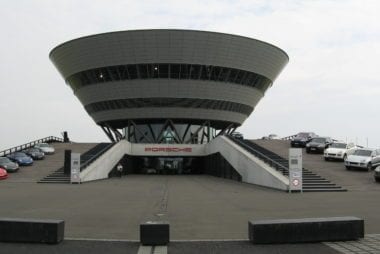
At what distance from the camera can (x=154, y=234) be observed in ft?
30.0

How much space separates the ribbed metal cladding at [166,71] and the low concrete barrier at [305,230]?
2228 inches

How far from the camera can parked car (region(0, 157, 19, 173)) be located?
3969 centimetres

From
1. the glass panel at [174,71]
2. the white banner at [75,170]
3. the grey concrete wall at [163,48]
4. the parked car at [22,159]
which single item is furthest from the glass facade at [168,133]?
the white banner at [75,170]

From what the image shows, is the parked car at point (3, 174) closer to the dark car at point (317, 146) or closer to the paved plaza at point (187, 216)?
the paved plaza at point (187, 216)

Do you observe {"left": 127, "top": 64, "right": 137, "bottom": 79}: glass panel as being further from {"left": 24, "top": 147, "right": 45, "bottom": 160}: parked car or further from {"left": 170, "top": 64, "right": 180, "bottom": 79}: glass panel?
{"left": 24, "top": 147, "right": 45, "bottom": 160}: parked car

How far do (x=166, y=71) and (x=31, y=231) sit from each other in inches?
2271

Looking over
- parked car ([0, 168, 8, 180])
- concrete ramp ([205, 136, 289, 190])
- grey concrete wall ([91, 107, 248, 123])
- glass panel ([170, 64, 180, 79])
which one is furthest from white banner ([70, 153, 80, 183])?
grey concrete wall ([91, 107, 248, 123])

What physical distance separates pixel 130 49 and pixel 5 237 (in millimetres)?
56963

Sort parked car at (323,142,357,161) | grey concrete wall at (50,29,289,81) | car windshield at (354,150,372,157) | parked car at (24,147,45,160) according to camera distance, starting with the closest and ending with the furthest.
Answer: car windshield at (354,150,372,157) < parked car at (323,142,357,161) < parked car at (24,147,45,160) < grey concrete wall at (50,29,289,81)

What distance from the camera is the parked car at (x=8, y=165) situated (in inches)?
1563

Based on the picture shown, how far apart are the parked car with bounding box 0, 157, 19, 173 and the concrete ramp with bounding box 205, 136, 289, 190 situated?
17.2m

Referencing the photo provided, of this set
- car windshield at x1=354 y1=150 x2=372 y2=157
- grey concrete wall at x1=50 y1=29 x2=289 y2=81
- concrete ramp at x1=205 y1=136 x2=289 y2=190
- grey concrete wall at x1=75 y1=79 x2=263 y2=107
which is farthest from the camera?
grey concrete wall at x1=75 y1=79 x2=263 y2=107

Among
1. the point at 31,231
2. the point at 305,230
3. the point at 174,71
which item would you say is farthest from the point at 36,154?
the point at 305,230

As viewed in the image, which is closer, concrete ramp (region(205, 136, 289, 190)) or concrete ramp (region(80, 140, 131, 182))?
concrete ramp (region(205, 136, 289, 190))
